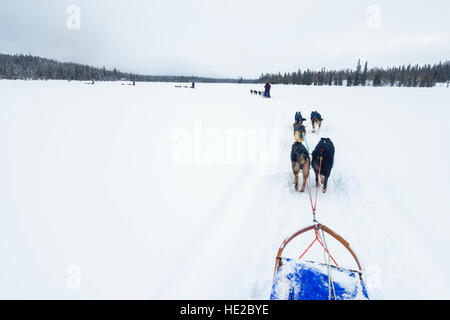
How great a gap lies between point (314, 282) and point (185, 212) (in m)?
2.02

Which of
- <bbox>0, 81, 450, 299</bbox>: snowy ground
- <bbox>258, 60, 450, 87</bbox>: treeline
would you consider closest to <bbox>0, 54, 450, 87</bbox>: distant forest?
<bbox>258, 60, 450, 87</bbox>: treeline

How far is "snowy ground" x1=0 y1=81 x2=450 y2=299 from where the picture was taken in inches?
89.0

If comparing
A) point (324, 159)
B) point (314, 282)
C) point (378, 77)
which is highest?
point (378, 77)

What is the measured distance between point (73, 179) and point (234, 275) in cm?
297

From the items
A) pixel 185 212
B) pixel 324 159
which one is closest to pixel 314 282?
pixel 185 212

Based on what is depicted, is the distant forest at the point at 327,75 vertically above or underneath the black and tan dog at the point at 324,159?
above

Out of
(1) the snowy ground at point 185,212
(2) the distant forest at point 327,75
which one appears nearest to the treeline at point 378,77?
(2) the distant forest at point 327,75

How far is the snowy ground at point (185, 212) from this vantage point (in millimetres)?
2260

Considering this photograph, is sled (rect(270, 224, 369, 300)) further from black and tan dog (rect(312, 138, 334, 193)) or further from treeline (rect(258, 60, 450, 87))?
treeline (rect(258, 60, 450, 87))

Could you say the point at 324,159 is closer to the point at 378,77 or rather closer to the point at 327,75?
the point at 378,77

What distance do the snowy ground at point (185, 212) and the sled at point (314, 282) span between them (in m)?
0.25

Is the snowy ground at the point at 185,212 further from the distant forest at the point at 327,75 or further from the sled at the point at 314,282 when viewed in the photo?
the distant forest at the point at 327,75

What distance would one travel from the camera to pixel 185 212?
3391mm
